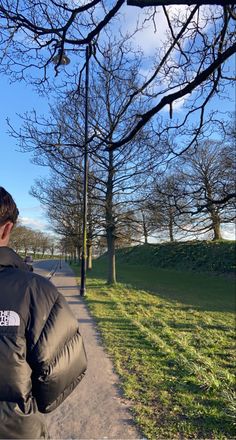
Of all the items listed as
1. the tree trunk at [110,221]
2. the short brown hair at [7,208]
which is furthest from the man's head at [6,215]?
the tree trunk at [110,221]

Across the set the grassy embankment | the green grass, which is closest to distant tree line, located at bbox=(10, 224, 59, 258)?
the green grass

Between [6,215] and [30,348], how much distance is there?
649mm

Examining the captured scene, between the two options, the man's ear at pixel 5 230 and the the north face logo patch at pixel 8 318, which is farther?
the man's ear at pixel 5 230

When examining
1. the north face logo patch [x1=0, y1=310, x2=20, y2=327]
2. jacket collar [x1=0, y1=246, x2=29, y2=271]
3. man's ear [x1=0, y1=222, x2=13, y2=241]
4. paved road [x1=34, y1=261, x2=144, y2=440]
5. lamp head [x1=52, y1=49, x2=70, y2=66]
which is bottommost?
paved road [x1=34, y1=261, x2=144, y2=440]

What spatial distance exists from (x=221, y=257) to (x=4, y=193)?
2573 cm

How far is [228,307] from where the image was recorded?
1392 cm

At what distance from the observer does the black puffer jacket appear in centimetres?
173

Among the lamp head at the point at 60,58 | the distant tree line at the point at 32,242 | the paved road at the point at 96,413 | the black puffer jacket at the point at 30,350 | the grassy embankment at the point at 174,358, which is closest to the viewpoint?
the black puffer jacket at the point at 30,350

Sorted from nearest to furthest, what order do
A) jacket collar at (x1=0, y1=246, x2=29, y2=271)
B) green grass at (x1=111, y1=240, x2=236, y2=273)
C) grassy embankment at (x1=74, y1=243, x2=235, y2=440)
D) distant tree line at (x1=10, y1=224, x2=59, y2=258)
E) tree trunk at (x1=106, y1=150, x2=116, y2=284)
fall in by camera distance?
1. jacket collar at (x1=0, y1=246, x2=29, y2=271)
2. grassy embankment at (x1=74, y1=243, x2=235, y2=440)
3. tree trunk at (x1=106, y1=150, x2=116, y2=284)
4. green grass at (x1=111, y1=240, x2=236, y2=273)
5. distant tree line at (x1=10, y1=224, x2=59, y2=258)

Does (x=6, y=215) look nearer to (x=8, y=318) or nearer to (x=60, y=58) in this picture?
(x=8, y=318)

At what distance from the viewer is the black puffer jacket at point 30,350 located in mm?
1730

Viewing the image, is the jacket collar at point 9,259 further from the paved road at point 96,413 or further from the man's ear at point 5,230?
the paved road at point 96,413

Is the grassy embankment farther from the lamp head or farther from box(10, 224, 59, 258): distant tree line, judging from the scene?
box(10, 224, 59, 258): distant tree line

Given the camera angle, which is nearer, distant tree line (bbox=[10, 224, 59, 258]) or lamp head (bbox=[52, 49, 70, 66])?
lamp head (bbox=[52, 49, 70, 66])
